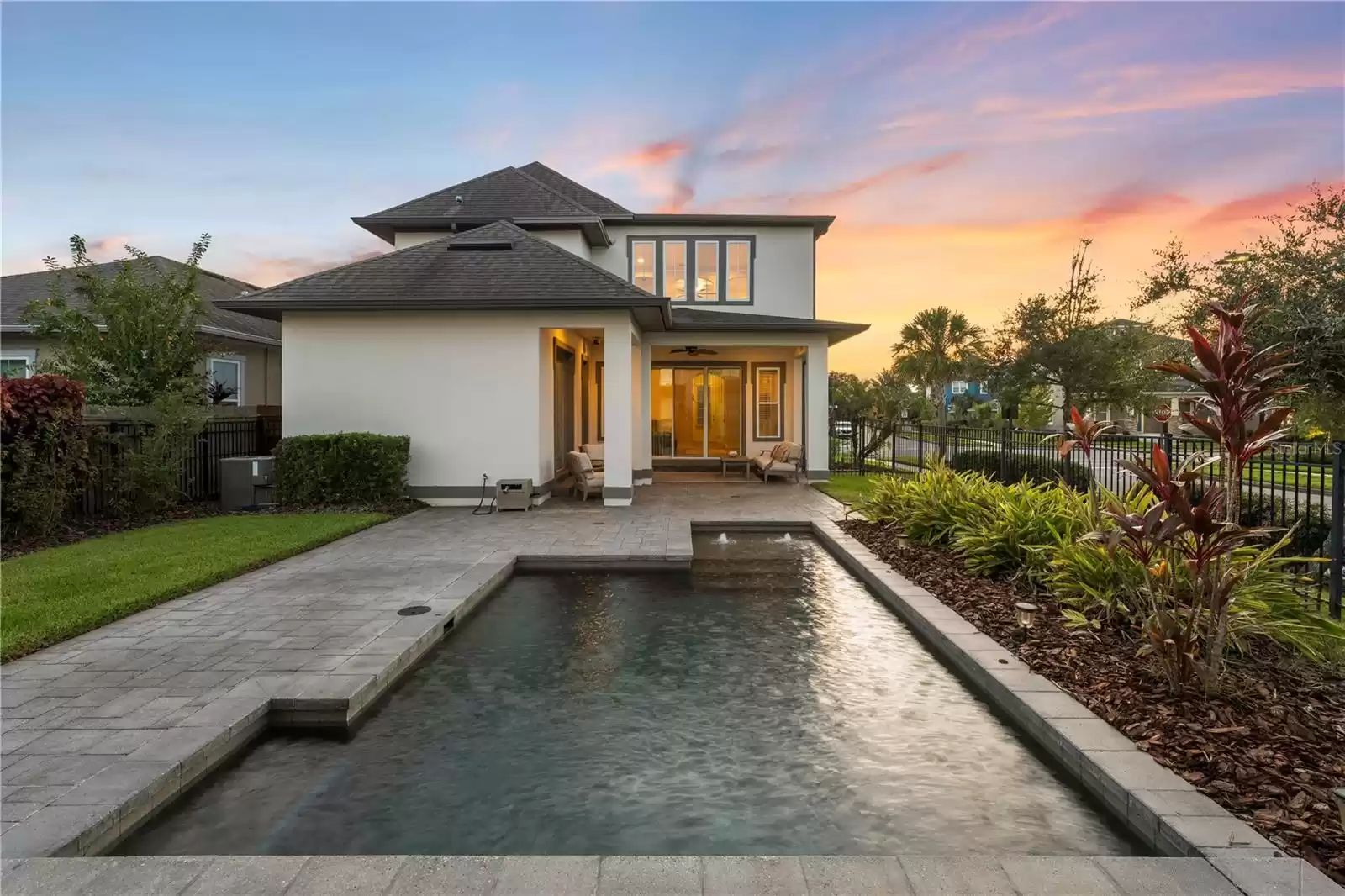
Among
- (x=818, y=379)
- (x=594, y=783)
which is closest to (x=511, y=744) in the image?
(x=594, y=783)

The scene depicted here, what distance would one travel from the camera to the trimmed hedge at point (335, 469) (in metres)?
11.3

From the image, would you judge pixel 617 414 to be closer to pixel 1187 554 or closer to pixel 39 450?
pixel 39 450

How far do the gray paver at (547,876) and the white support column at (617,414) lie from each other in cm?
958

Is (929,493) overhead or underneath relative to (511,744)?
overhead

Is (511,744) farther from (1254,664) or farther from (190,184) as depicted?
(190,184)

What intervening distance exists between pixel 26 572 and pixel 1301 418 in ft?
62.2

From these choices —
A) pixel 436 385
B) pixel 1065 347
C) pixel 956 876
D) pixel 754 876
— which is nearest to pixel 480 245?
pixel 436 385

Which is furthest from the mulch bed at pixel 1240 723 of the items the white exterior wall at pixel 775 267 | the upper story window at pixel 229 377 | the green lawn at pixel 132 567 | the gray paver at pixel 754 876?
the upper story window at pixel 229 377

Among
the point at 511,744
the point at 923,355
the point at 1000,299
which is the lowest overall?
the point at 511,744

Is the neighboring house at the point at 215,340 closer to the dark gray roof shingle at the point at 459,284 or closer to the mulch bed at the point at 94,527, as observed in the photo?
the dark gray roof shingle at the point at 459,284

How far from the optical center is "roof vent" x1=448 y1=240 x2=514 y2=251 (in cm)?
1332

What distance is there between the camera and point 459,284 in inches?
469

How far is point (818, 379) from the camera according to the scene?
1559 cm

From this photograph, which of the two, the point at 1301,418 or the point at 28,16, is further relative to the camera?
the point at 1301,418
